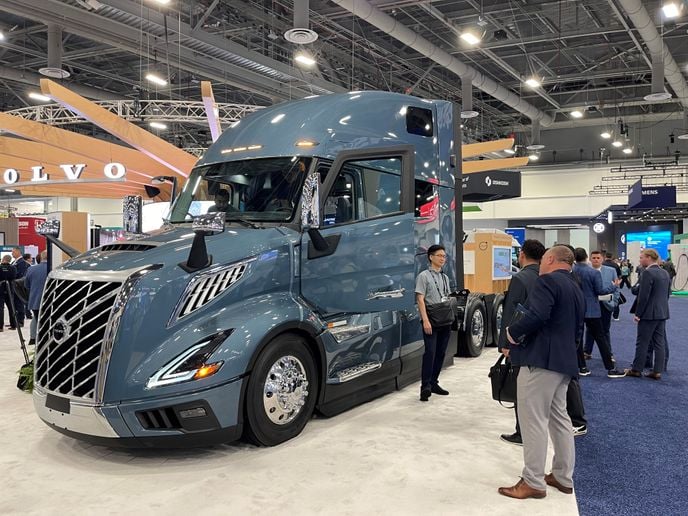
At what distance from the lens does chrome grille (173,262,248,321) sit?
3.95 m

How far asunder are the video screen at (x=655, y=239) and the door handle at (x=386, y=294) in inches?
1032

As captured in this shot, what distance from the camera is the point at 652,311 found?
22.2 ft

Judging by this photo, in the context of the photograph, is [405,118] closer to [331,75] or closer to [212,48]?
[212,48]

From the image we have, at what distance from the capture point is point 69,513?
328 centimetres

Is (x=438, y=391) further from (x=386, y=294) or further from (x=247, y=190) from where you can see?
(x=247, y=190)

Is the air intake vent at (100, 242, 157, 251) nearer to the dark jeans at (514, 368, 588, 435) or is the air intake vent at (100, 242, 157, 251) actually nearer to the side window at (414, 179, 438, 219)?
the side window at (414, 179, 438, 219)

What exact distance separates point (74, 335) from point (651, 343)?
20.4 ft

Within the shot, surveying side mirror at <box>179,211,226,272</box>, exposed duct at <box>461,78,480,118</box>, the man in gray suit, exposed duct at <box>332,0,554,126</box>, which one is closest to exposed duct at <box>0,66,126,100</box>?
exposed duct at <box>332,0,554,126</box>

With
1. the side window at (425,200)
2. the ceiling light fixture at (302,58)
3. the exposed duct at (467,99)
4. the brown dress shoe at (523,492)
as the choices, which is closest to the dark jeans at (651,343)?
the side window at (425,200)

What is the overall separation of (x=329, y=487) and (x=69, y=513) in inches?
58.8

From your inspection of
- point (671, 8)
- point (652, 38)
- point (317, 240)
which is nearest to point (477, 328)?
point (317, 240)

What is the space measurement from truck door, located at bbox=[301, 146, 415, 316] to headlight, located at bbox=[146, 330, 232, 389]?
101cm

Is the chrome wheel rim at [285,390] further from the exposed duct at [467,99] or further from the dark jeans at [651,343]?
the exposed duct at [467,99]

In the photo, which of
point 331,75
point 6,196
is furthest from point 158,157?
point 6,196
